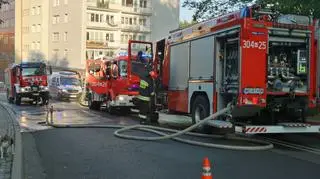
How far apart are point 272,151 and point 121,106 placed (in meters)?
12.2

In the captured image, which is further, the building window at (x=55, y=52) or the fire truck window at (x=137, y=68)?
the building window at (x=55, y=52)

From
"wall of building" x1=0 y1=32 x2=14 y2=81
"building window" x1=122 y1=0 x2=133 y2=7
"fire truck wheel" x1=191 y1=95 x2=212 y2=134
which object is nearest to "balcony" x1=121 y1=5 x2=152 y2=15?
"building window" x1=122 y1=0 x2=133 y2=7

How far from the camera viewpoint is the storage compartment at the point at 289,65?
13.0 metres

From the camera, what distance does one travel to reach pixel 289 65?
1345 cm

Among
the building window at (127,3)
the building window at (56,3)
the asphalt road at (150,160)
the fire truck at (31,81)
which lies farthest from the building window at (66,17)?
the asphalt road at (150,160)

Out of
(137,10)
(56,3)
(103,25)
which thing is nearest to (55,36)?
(56,3)

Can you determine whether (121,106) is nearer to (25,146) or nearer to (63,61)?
(25,146)

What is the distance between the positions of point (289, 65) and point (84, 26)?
69.8m

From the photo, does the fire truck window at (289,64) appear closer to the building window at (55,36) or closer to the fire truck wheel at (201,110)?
the fire truck wheel at (201,110)

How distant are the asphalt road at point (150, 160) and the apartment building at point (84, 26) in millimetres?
65154

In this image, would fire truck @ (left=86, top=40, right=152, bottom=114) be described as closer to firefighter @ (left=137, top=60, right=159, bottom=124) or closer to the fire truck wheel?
firefighter @ (left=137, top=60, right=159, bottom=124)

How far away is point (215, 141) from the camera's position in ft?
43.2

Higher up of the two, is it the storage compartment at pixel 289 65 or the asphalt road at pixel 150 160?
the storage compartment at pixel 289 65

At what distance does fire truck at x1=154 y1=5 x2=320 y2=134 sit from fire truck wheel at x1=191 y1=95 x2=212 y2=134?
3 cm
